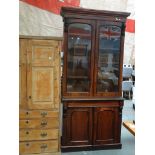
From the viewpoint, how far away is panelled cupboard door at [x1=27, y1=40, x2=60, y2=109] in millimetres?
3088

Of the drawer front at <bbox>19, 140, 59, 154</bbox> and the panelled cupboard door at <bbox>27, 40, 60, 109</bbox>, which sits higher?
the panelled cupboard door at <bbox>27, 40, 60, 109</bbox>

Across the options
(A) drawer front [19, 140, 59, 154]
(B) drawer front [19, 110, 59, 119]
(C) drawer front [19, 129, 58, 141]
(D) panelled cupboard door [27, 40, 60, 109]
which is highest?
(D) panelled cupboard door [27, 40, 60, 109]

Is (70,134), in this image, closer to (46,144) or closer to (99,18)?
(46,144)

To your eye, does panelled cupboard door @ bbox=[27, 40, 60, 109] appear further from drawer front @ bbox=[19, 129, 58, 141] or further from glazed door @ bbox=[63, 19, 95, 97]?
drawer front @ bbox=[19, 129, 58, 141]

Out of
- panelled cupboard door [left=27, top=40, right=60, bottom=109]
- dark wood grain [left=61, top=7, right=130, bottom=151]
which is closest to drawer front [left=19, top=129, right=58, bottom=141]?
dark wood grain [left=61, top=7, right=130, bottom=151]

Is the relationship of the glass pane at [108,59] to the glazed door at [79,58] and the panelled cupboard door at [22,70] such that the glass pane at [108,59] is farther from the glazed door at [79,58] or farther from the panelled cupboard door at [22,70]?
the panelled cupboard door at [22,70]

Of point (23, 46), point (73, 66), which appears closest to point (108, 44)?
point (73, 66)

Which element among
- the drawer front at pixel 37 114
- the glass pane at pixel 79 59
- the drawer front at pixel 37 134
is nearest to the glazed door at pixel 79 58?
the glass pane at pixel 79 59

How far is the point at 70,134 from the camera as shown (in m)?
3.45

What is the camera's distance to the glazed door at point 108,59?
3443mm

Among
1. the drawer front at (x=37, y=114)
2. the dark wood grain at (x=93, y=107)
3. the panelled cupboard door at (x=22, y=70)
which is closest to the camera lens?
the panelled cupboard door at (x=22, y=70)

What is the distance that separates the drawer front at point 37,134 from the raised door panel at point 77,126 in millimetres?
213

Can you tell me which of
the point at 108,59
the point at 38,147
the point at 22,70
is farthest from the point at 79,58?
the point at 38,147

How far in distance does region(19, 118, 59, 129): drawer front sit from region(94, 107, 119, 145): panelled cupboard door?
2.21ft
